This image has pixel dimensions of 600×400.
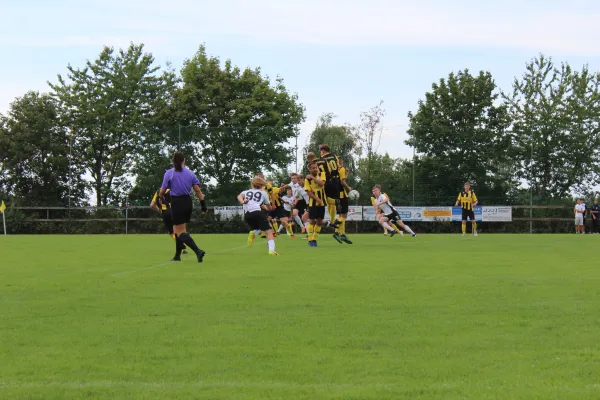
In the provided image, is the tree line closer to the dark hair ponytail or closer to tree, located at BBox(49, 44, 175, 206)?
tree, located at BBox(49, 44, 175, 206)

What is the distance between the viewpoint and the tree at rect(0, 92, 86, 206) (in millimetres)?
44275

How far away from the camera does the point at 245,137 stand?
125 ft

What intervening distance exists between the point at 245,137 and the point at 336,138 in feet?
73.2

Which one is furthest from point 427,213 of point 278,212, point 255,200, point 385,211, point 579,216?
point 255,200

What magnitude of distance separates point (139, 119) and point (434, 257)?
38184 mm

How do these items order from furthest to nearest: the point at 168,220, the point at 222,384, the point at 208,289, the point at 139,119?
1. the point at 139,119
2. the point at 168,220
3. the point at 208,289
4. the point at 222,384

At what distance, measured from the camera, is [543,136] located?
36469 millimetres

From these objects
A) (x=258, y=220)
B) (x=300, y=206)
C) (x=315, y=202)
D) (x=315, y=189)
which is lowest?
(x=258, y=220)

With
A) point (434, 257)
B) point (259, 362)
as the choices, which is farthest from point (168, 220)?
point (259, 362)

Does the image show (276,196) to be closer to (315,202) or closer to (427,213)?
(315,202)

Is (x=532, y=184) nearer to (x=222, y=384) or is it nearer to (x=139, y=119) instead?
(x=139, y=119)

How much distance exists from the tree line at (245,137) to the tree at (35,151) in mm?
78

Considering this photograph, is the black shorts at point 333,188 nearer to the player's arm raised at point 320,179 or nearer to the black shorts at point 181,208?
the player's arm raised at point 320,179

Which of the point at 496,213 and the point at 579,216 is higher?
the point at 496,213
